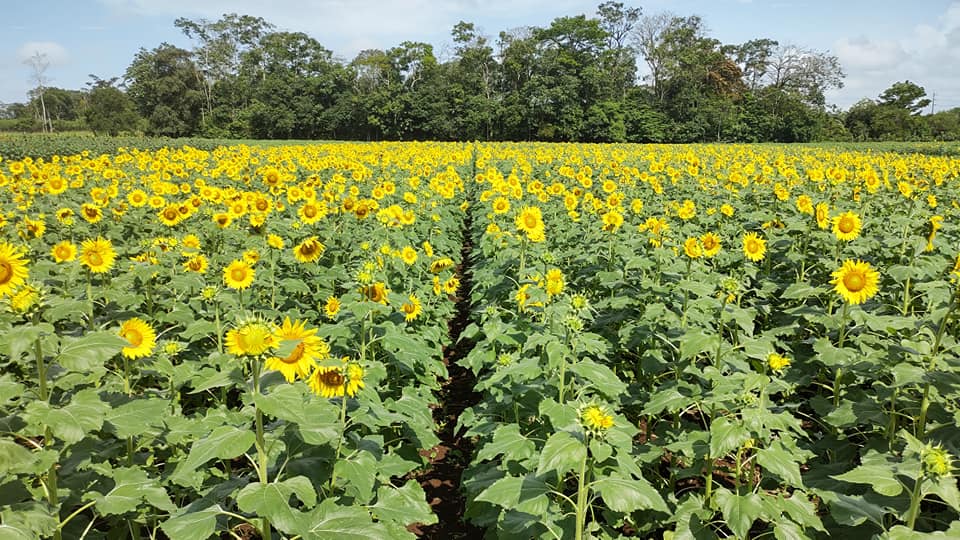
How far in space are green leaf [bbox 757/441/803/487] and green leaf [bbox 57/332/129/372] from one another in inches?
115

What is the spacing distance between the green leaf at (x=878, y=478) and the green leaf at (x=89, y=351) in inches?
115

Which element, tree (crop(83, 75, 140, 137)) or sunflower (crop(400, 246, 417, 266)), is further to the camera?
tree (crop(83, 75, 140, 137))

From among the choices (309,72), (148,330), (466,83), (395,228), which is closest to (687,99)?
(466,83)

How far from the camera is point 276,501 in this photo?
1769 mm

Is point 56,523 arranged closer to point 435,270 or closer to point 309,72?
point 435,270

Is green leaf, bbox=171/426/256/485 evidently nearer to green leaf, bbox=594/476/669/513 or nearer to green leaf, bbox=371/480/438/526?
green leaf, bbox=371/480/438/526

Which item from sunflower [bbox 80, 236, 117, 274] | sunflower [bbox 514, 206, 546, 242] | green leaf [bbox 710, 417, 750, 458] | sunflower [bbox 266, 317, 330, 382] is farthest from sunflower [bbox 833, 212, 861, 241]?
sunflower [bbox 80, 236, 117, 274]

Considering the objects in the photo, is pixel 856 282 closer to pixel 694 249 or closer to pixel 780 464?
pixel 694 249

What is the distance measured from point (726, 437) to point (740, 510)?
1.14 ft

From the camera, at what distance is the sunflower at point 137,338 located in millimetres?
3021

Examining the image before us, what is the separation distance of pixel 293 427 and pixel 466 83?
69731 millimetres

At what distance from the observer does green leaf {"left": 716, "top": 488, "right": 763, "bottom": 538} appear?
248 centimetres

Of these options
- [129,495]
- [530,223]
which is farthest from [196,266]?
[530,223]

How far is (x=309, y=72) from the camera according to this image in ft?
254
